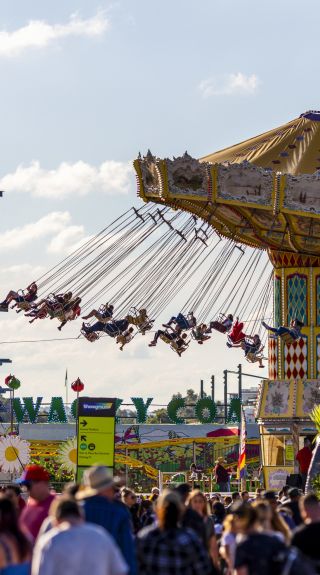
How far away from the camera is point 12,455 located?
45.7 m

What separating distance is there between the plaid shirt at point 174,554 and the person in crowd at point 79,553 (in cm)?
97

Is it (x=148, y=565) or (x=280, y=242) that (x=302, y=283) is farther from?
(x=148, y=565)

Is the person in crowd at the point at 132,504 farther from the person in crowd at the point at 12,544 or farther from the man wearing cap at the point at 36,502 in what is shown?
the person in crowd at the point at 12,544

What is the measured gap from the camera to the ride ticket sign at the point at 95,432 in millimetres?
31797

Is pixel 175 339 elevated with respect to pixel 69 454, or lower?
elevated

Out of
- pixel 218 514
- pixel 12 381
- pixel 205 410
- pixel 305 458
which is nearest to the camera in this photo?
pixel 218 514

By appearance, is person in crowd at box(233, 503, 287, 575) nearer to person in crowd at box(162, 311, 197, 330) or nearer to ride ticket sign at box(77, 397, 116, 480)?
ride ticket sign at box(77, 397, 116, 480)

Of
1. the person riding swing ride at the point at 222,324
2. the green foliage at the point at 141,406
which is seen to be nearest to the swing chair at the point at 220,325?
the person riding swing ride at the point at 222,324

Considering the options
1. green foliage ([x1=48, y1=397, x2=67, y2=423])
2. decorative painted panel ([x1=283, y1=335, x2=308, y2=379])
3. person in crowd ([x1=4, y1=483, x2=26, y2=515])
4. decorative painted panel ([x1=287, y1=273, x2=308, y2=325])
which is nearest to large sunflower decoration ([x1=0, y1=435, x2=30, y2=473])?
decorative painted panel ([x1=283, y1=335, x2=308, y2=379])

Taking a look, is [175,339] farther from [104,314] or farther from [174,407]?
[174,407]

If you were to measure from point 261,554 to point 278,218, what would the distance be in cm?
2871

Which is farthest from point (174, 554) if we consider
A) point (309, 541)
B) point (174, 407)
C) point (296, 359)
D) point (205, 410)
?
point (174, 407)

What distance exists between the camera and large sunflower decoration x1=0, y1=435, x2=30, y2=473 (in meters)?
45.5

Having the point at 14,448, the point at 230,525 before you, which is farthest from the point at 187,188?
the point at 230,525
